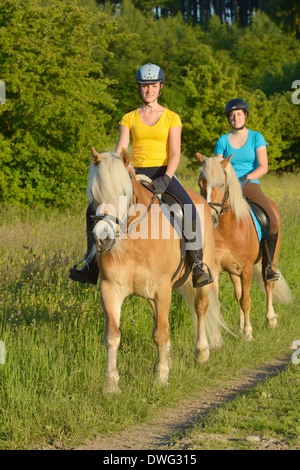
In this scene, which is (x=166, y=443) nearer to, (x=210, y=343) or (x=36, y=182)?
(x=210, y=343)

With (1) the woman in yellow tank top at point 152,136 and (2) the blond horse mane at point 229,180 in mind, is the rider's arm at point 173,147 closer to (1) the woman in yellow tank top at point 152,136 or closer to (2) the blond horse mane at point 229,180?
(1) the woman in yellow tank top at point 152,136

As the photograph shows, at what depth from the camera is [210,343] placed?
22.1ft

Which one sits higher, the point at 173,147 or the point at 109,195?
the point at 173,147

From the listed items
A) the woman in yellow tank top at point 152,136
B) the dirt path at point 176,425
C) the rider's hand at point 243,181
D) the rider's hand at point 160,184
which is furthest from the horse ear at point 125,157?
the rider's hand at point 243,181

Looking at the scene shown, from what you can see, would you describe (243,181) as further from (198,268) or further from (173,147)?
(173,147)

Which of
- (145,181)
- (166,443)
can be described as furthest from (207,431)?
(145,181)

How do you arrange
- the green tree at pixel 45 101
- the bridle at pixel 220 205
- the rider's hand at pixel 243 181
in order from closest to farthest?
the bridle at pixel 220 205 → the rider's hand at pixel 243 181 → the green tree at pixel 45 101

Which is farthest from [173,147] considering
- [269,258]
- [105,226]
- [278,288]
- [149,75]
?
[278,288]

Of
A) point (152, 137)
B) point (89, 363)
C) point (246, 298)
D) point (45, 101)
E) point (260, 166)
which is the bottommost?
point (89, 363)

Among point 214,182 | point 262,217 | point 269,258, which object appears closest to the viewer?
point 214,182

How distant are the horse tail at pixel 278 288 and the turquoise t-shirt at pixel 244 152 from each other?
150 centimetres

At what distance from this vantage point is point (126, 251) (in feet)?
16.5

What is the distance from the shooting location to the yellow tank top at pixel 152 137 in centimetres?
559

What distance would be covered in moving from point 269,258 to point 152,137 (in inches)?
137
